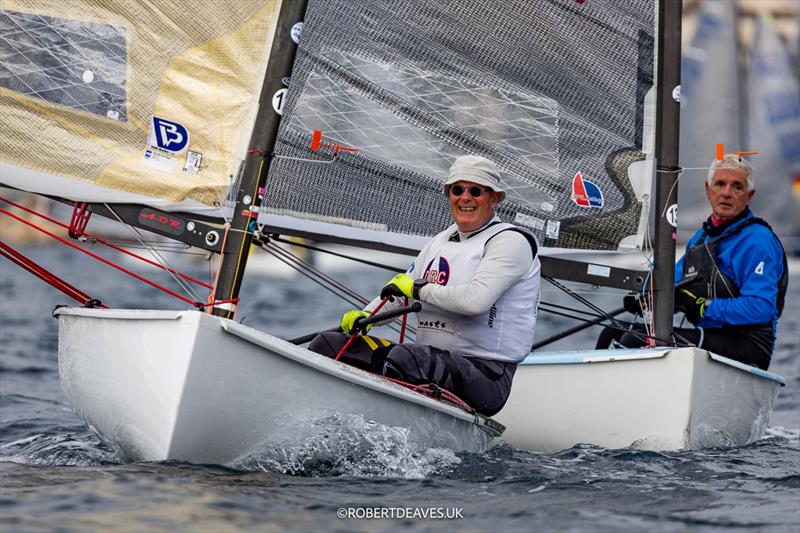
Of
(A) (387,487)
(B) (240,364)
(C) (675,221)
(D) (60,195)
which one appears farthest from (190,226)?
(C) (675,221)

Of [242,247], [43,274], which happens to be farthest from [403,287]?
[43,274]

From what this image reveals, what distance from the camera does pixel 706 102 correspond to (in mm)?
14977

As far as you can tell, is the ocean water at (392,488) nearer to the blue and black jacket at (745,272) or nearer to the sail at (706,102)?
the blue and black jacket at (745,272)

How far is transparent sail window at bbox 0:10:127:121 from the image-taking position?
449 cm

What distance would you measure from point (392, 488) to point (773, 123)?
15738 mm

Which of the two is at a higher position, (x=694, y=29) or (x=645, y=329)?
(x=694, y=29)

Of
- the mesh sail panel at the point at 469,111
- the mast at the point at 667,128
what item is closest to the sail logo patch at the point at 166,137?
the mesh sail panel at the point at 469,111

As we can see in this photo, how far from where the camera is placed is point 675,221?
5.42 metres

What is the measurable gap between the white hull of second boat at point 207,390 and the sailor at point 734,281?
201 cm

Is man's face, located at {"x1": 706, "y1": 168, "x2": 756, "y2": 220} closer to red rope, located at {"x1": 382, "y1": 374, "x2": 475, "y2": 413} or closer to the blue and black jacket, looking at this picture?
the blue and black jacket

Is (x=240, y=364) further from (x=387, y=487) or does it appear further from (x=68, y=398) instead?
(x=68, y=398)

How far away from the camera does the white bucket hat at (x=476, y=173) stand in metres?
4.26

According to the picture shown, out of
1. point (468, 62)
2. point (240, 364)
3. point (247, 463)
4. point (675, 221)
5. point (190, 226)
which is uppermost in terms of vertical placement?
point (468, 62)

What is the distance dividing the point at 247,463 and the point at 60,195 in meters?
1.44
